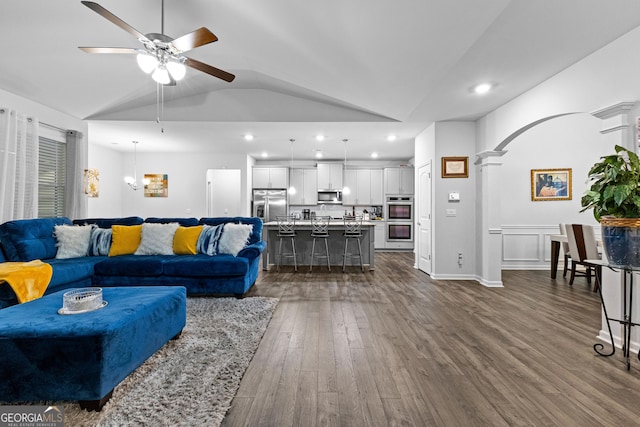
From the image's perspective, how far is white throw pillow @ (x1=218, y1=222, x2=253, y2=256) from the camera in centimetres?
417

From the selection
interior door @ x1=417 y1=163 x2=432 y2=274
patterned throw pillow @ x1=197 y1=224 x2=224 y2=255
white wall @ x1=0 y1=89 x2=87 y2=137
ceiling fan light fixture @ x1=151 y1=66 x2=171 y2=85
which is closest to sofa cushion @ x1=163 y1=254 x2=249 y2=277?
patterned throw pillow @ x1=197 y1=224 x2=224 y2=255

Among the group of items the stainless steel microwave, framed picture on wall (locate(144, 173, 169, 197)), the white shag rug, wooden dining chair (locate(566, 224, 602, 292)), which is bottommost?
the white shag rug

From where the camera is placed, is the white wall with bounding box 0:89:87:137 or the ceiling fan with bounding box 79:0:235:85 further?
the white wall with bounding box 0:89:87:137

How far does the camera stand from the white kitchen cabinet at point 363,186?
28.9ft

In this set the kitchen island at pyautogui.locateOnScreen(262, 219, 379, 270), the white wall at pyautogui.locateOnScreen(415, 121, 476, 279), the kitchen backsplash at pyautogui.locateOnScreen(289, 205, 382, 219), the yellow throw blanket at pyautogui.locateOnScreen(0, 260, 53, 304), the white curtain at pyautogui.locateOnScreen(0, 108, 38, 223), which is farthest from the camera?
the kitchen backsplash at pyautogui.locateOnScreen(289, 205, 382, 219)

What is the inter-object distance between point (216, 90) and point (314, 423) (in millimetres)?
5228

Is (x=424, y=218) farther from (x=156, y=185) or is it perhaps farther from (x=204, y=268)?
(x=156, y=185)

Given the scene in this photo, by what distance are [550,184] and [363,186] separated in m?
4.34

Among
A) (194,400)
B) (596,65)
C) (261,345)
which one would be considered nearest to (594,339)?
(596,65)

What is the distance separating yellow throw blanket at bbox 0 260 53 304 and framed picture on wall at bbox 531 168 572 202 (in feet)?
26.2

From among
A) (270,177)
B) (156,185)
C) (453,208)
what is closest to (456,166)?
(453,208)

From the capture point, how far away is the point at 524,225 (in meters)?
6.36

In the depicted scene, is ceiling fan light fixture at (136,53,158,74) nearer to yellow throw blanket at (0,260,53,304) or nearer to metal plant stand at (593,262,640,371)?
yellow throw blanket at (0,260,53,304)

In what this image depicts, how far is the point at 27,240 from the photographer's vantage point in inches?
140
